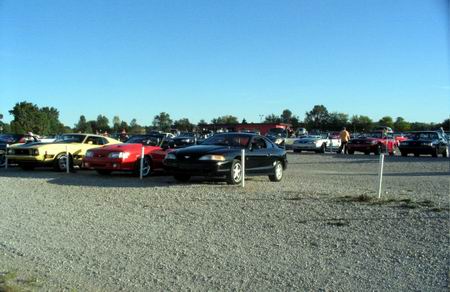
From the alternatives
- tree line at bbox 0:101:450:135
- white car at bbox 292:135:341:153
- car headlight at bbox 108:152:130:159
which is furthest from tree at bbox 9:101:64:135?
car headlight at bbox 108:152:130:159

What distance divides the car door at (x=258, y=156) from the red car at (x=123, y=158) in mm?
3171

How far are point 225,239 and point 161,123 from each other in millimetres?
135680

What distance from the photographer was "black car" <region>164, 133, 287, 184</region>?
36.6 ft

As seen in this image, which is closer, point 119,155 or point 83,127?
point 119,155

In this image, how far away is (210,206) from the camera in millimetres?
8344

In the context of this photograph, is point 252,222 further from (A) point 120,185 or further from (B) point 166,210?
(A) point 120,185

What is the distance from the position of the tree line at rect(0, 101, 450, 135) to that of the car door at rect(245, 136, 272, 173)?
131 feet

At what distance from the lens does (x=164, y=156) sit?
1439 cm

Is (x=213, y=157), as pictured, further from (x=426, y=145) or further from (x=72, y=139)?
(x=426, y=145)

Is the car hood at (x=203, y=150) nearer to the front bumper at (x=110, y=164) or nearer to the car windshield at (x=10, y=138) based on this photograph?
the front bumper at (x=110, y=164)

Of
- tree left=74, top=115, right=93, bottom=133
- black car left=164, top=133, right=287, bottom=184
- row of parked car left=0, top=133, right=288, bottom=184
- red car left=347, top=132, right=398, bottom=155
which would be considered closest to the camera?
black car left=164, top=133, right=287, bottom=184

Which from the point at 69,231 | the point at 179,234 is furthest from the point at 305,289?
the point at 69,231

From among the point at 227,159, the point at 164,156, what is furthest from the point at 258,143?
the point at 164,156

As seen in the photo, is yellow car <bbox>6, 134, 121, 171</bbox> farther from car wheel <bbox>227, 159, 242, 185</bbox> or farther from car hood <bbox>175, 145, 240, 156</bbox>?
car wheel <bbox>227, 159, 242, 185</bbox>
